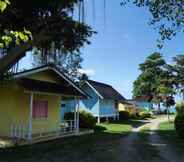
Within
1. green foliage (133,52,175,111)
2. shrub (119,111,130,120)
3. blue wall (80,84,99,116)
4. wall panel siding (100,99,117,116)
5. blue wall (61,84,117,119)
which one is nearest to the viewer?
blue wall (61,84,117,119)

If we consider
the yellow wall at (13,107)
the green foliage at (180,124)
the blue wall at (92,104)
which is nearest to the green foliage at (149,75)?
the blue wall at (92,104)

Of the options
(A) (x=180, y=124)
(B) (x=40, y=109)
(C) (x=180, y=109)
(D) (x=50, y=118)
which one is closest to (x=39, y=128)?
(B) (x=40, y=109)

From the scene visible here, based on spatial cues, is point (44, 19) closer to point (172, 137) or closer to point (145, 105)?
point (172, 137)

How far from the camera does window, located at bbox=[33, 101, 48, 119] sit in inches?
778

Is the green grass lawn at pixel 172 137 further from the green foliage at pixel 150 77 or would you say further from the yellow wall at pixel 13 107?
the green foliage at pixel 150 77

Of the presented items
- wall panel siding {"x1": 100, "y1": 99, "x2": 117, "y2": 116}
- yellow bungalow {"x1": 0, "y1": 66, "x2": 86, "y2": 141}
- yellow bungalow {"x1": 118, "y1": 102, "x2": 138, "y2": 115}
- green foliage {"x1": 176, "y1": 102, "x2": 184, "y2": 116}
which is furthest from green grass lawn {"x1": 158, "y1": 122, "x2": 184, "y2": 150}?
yellow bungalow {"x1": 118, "y1": 102, "x2": 138, "y2": 115}

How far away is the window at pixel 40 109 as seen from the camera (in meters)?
19.8

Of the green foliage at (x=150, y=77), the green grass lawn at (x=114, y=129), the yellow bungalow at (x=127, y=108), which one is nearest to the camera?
the green grass lawn at (x=114, y=129)

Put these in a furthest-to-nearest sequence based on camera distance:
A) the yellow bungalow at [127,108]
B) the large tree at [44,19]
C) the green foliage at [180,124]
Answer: the yellow bungalow at [127,108] < the green foliage at [180,124] < the large tree at [44,19]

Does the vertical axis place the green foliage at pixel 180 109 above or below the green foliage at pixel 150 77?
below

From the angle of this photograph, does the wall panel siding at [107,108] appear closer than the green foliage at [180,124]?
No

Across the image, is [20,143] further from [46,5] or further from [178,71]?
[178,71]

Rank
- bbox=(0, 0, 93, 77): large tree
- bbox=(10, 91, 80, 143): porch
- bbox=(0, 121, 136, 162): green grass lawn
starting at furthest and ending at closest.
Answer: bbox=(10, 91, 80, 143): porch → bbox=(0, 0, 93, 77): large tree → bbox=(0, 121, 136, 162): green grass lawn

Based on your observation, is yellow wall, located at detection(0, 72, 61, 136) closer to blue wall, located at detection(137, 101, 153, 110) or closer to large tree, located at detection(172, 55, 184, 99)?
large tree, located at detection(172, 55, 184, 99)
